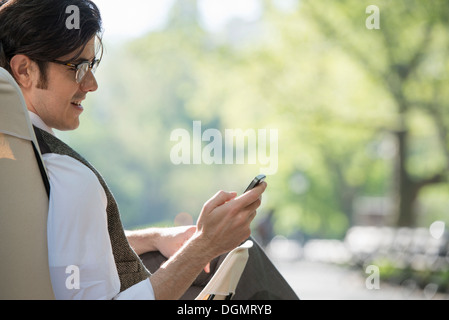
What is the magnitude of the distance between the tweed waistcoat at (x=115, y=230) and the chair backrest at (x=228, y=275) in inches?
10.3

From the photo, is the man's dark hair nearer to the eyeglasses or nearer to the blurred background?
the eyeglasses

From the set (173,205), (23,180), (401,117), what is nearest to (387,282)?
(401,117)

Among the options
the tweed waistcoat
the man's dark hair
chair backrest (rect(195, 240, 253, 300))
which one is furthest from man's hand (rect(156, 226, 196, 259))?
the man's dark hair

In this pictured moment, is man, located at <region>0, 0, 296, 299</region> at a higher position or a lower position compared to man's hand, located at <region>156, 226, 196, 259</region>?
higher

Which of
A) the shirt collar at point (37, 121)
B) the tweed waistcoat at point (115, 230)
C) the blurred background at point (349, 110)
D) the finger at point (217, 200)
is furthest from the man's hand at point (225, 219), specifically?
the blurred background at point (349, 110)

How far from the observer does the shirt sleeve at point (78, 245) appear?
1.74 metres

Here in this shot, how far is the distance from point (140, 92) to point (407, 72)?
3129 cm

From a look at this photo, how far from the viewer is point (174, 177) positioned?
43.9 meters

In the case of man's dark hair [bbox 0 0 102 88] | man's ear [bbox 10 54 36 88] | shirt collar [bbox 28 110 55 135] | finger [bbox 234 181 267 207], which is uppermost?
man's dark hair [bbox 0 0 102 88]

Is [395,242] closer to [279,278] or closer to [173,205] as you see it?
[279,278]

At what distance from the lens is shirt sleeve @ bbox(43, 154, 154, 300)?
5.71 ft

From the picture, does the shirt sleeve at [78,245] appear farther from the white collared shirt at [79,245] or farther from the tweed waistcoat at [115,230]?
the tweed waistcoat at [115,230]

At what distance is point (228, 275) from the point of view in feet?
6.63

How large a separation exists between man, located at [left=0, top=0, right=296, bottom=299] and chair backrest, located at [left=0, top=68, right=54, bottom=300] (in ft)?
0.09
